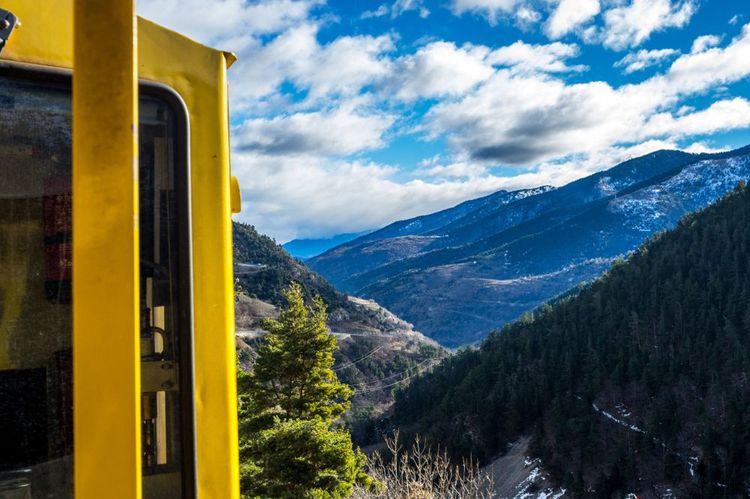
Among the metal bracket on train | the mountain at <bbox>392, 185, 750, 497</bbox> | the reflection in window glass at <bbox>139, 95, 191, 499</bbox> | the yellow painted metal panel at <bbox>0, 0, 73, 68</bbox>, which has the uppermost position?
the yellow painted metal panel at <bbox>0, 0, 73, 68</bbox>

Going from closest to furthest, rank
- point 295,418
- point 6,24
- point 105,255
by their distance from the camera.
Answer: point 105,255, point 6,24, point 295,418

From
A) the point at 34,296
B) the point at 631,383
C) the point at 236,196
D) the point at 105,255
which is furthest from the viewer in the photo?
the point at 631,383

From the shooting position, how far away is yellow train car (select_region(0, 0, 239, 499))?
899 mm

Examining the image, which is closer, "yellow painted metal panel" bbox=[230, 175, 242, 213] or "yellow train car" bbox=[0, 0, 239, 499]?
"yellow train car" bbox=[0, 0, 239, 499]

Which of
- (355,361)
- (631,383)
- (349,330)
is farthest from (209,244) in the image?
(349,330)

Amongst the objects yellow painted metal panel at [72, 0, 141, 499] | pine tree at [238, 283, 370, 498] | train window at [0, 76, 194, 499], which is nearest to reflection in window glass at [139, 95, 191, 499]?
train window at [0, 76, 194, 499]

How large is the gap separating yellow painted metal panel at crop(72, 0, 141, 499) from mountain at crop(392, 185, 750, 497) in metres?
62.4

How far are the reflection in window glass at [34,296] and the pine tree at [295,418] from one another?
33.1 feet

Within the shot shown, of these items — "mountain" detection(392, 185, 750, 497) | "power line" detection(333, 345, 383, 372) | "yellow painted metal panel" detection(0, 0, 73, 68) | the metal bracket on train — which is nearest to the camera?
the metal bracket on train

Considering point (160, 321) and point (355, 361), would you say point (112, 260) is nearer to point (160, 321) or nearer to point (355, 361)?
point (160, 321)

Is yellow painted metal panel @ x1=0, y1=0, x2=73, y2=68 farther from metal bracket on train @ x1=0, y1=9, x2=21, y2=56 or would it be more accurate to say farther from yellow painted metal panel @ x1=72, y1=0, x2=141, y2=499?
yellow painted metal panel @ x1=72, y1=0, x2=141, y2=499

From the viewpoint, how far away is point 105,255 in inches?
35.6

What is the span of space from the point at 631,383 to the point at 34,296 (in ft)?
256

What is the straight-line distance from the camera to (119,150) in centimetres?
92
